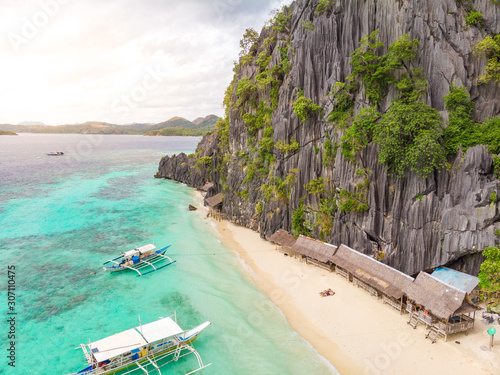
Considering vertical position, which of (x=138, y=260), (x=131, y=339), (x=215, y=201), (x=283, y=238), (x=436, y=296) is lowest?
(x=138, y=260)

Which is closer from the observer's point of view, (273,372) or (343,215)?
(273,372)

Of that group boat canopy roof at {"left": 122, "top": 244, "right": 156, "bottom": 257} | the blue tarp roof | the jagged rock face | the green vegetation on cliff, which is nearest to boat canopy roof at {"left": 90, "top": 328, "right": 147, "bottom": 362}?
boat canopy roof at {"left": 122, "top": 244, "right": 156, "bottom": 257}

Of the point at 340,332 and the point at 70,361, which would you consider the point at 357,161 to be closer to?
the point at 340,332

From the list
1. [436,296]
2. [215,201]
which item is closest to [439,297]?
[436,296]

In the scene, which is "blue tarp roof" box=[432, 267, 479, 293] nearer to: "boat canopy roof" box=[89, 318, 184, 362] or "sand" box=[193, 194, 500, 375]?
"sand" box=[193, 194, 500, 375]

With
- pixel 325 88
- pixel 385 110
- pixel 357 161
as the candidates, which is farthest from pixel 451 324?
pixel 325 88

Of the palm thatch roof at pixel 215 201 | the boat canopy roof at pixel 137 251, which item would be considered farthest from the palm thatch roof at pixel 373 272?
the palm thatch roof at pixel 215 201

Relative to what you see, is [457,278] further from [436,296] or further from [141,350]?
[141,350]
